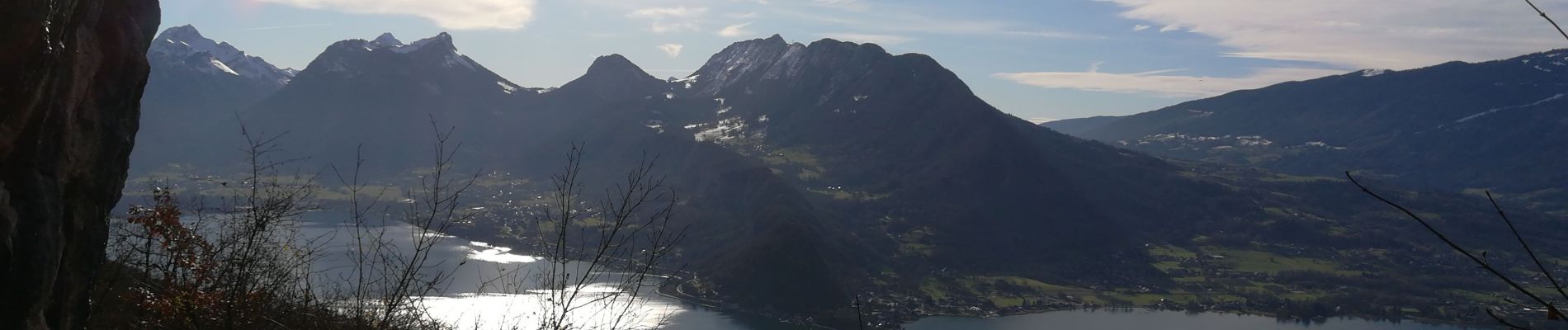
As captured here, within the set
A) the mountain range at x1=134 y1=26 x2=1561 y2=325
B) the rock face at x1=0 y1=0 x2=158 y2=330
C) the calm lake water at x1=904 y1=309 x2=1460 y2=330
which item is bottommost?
the calm lake water at x1=904 y1=309 x2=1460 y2=330

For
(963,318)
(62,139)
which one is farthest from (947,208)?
(62,139)

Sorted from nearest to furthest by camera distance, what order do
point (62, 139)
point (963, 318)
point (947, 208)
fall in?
point (62, 139) < point (963, 318) < point (947, 208)

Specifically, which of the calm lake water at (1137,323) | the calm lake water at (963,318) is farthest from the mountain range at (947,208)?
the calm lake water at (1137,323)

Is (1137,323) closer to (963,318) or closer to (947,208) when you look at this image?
(963,318)

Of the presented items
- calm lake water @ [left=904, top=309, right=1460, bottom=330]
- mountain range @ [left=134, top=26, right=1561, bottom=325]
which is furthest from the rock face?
mountain range @ [left=134, top=26, right=1561, bottom=325]

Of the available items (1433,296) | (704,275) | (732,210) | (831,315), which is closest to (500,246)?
(704,275)

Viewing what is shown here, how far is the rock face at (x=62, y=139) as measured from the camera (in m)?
5.14

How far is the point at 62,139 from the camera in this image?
6242mm

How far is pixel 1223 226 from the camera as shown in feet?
527

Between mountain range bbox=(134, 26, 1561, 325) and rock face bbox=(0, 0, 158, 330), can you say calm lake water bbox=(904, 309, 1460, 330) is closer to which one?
mountain range bbox=(134, 26, 1561, 325)

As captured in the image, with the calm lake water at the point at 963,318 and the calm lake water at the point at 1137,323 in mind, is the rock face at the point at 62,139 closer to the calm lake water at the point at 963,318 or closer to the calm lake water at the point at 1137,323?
the calm lake water at the point at 963,318

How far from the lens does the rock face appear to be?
5.14 m

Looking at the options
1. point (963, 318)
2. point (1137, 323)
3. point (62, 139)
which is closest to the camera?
point (62, 139)

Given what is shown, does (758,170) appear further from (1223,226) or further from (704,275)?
(1223,226)
